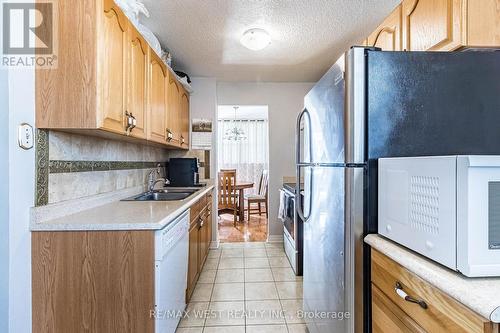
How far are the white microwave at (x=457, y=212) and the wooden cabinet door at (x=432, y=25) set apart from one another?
0.78m

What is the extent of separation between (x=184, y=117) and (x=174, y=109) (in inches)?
19.2

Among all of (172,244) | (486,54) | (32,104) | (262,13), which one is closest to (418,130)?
(486,54)

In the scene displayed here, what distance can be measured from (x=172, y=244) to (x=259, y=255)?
1990 mm

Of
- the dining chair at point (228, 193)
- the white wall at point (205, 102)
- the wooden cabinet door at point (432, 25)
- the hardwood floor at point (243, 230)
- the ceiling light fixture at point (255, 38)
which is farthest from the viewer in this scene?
the dining chair at point (228, 193)

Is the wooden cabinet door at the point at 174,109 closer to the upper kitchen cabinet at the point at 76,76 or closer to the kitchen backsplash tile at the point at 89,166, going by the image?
the kitchen backsplash tile at the point at 89,166

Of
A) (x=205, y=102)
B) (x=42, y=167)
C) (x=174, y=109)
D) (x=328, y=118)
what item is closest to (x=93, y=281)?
(x=42, y=167)

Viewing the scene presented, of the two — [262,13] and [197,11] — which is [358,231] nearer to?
[262,13]

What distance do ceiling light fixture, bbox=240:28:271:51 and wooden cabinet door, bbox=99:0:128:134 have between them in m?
1.06

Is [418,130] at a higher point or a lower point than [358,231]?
higher

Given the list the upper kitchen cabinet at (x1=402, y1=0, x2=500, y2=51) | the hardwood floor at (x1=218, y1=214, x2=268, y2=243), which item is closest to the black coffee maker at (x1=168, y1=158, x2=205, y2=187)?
the hardwood floor at (x1=218, y1=214, x2=268, y2=243)

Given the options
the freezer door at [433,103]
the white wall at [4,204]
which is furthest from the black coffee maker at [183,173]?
the freezer door at [433,103]

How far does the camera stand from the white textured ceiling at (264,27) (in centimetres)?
197

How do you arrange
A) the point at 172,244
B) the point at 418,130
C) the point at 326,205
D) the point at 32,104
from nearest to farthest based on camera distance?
1. the point at 418,130
2. the point at 32,104
3. the point at 326,205
4. the point at 172,244

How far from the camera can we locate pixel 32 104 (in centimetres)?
128
